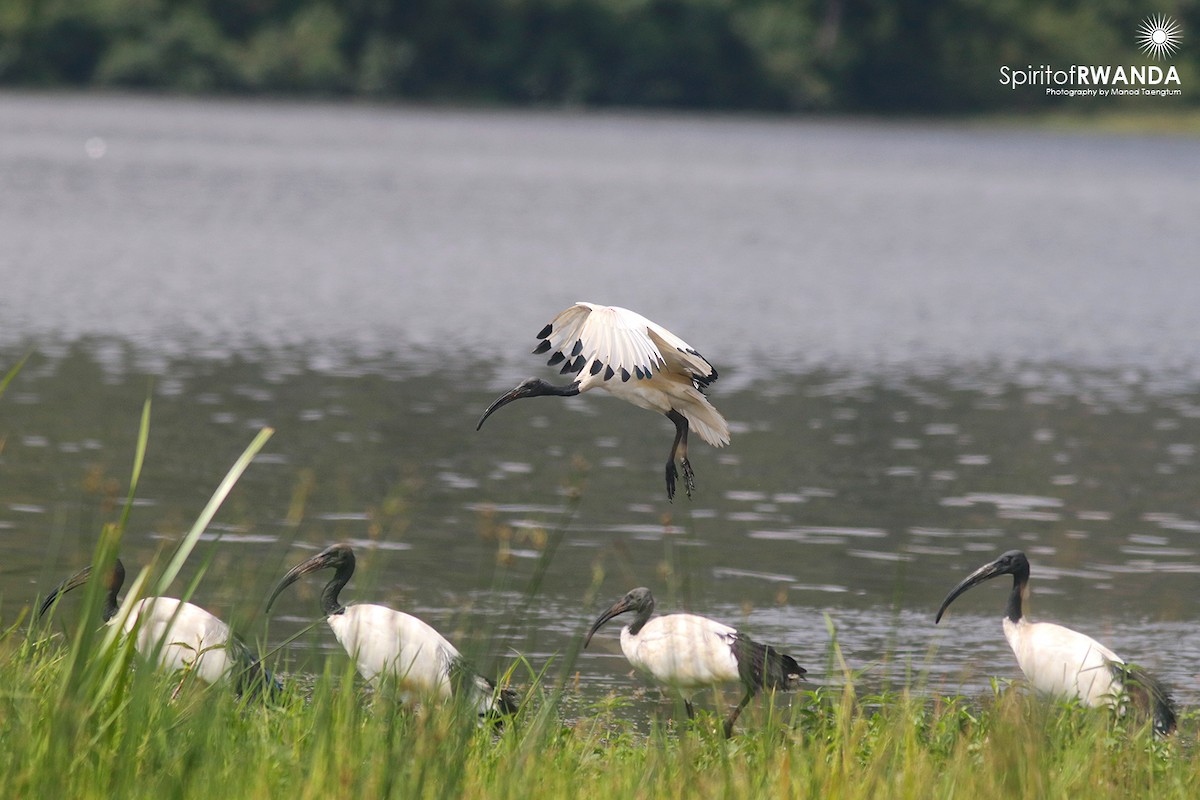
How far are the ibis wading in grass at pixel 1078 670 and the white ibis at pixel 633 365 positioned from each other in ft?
5.53

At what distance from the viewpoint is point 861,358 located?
24.7m

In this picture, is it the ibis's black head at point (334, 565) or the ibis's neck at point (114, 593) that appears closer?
the ibis's black head at point (334, 565)

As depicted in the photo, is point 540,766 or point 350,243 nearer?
point 540,766

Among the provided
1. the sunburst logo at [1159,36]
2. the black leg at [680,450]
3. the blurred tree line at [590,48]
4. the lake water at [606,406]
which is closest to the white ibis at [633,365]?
the black leg at [680,450]

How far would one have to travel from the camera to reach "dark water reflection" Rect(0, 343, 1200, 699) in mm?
10953

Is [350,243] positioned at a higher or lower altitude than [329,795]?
lower

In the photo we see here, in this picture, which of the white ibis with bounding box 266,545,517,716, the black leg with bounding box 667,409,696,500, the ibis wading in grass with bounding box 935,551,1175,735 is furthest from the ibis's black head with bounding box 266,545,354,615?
the ibis wading in grass with bounding box 935,551,1175,735

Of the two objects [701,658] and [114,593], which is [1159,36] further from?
[114,593]

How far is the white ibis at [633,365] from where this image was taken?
21.2 feet

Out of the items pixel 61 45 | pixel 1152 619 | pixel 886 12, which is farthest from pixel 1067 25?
pixel 1152 619

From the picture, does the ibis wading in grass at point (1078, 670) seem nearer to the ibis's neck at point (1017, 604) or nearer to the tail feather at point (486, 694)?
the ibis's neck at point (1017, 604)

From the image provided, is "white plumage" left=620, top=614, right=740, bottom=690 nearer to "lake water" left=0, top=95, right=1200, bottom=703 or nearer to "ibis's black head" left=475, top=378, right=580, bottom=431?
"lake water" left=0, top=95, right=1200, bottom=703

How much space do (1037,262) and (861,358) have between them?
16.3 m

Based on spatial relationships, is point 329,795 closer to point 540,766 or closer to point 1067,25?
point 540,766
